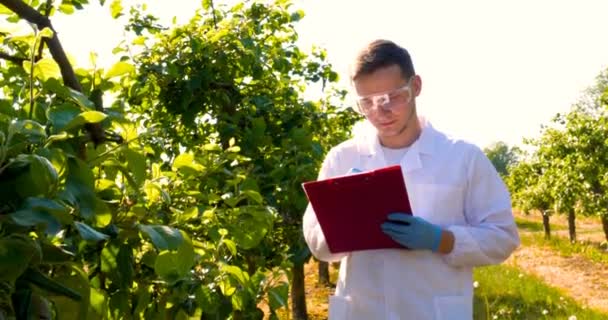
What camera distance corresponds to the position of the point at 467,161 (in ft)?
6.56

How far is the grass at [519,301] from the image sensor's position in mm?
7305

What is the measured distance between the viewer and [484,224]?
196 cm

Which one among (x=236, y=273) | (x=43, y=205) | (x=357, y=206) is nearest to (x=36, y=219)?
(x=43, y=205)

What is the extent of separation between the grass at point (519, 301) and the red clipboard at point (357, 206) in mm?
4911

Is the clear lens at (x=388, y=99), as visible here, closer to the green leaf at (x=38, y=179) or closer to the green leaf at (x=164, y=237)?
the green leaf at (x=164, y=237)

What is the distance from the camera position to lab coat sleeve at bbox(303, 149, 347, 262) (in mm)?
2045

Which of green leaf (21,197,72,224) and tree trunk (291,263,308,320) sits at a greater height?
green leaf (21,197,72,224)

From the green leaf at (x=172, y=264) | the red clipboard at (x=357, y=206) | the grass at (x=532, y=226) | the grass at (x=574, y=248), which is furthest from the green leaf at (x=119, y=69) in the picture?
the grass at (x=532, y=226)

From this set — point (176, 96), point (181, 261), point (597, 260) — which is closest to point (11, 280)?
point (181, 261)

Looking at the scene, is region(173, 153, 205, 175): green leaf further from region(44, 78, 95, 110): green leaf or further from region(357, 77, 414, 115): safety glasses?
region(357, 77, 414, 115): safety glasses

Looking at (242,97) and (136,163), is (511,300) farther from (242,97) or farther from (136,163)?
(136,163)

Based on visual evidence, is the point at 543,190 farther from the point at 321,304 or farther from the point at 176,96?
the point at 176,96

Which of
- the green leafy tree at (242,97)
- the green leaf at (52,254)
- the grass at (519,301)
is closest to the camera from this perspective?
the green leaf at (52,254)

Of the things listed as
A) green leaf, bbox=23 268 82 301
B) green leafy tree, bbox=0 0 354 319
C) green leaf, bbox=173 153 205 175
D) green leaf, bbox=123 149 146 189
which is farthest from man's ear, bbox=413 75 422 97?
green leaf, bbox=23 268 82 301
